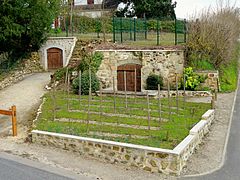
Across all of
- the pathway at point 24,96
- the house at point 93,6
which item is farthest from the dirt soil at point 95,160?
the house at point 93,6

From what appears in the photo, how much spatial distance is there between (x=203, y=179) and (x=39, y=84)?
50.9ft

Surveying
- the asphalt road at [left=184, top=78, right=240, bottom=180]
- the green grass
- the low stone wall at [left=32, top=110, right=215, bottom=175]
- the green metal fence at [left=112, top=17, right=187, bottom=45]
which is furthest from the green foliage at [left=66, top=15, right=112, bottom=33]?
the low stone wall at [left=32, top=110, right=215, bottom=175]

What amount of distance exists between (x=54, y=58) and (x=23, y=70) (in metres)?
2.69

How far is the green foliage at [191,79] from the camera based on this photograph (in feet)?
65.7

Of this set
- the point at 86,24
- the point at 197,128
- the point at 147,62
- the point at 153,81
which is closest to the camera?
the point at 197,128

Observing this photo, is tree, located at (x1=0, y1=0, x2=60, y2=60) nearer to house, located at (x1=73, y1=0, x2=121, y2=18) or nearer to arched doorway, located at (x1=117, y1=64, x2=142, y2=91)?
arched doorway, located at (x1=117, y1=64, x2=142, y2=91)

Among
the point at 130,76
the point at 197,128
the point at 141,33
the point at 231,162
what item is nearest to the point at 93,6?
the point at 141,33

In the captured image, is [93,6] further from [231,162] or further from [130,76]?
[231,162]

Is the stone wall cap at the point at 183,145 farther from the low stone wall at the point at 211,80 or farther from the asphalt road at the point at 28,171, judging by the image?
the low stone wall at the point at 211,80

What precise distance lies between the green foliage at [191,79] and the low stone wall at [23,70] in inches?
458

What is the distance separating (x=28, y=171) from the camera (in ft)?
31.4

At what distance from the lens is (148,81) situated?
2086 cm

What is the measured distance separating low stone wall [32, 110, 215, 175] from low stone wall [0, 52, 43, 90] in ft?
39.3

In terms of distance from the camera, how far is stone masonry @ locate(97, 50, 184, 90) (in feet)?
69.3
